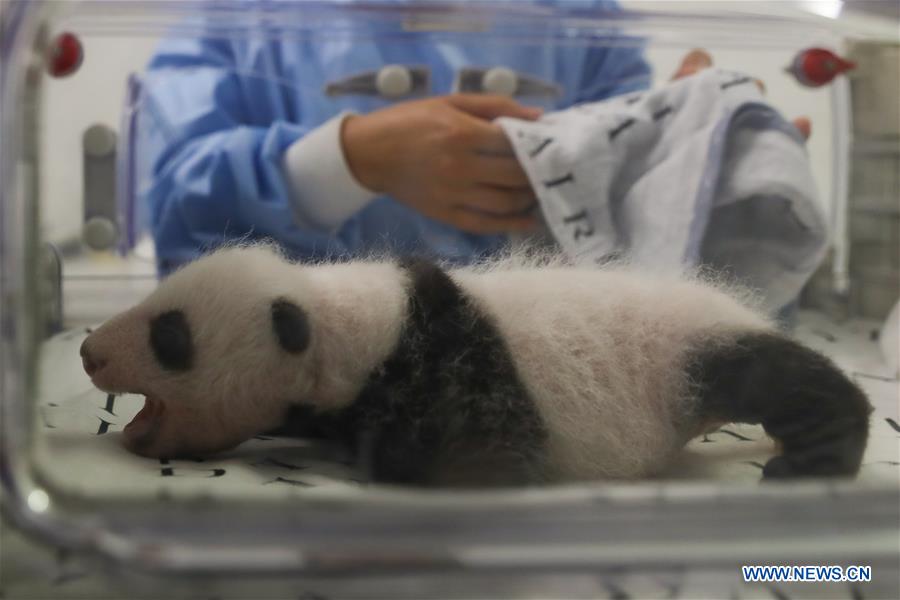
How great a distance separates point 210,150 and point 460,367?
600 millimetres

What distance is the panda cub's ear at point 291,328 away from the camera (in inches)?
31.5

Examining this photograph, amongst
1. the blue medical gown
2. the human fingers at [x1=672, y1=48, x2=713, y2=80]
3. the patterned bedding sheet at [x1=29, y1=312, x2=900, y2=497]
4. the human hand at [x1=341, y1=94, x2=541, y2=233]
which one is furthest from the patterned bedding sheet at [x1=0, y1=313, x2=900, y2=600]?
the human fingers at [x1=672, y1=48, x2=713, y2=80]

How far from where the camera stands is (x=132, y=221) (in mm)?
1368

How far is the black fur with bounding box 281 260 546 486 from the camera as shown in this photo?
0.70 m

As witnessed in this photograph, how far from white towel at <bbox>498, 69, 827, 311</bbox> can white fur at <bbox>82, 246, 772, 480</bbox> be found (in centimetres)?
17

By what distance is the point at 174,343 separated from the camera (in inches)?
32.1

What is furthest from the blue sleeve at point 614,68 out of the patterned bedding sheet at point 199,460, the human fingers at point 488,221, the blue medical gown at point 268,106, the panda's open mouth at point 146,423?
the panda's open mouth at point 146,423

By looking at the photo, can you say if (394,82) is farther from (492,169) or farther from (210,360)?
(210,360)

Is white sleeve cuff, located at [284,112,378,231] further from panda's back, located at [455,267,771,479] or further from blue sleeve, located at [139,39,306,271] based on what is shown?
panda's back, located at [455,267,771,479]

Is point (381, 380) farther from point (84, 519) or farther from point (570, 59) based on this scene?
point (570, 59)

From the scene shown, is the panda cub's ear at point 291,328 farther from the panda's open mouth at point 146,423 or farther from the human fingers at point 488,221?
the human fingers at point 488,221

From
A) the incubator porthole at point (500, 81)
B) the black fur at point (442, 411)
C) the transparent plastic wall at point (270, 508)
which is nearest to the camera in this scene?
the transparent plastic wall at point (270, 508)

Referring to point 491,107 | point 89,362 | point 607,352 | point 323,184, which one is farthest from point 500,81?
point 89,362

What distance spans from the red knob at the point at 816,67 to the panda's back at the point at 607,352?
706 millimetres
